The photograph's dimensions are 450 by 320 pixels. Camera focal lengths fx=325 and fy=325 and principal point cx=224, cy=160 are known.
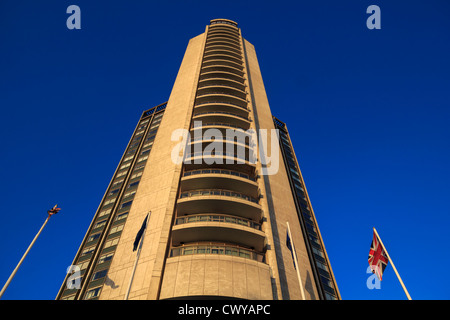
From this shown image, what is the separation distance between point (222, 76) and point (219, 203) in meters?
32.6

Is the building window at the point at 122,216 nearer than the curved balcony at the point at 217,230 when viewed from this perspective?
No

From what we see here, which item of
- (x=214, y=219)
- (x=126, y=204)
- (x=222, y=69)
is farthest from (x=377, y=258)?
(x=222, y=69)

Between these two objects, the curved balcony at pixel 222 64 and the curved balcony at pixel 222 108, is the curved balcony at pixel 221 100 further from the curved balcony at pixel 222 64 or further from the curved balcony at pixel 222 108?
the curved balcony at pixel 222 64

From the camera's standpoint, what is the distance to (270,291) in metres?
25.6

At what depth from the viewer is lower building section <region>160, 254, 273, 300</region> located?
24406 millimetres

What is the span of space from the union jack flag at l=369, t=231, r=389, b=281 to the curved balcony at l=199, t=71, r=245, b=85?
4220 centimetres

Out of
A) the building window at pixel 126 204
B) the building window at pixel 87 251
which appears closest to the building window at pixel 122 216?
the building window at pixel 126 204

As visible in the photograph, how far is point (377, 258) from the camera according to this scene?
71.1ft

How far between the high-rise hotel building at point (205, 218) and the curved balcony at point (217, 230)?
95 mm

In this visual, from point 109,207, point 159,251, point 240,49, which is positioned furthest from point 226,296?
point 240,49

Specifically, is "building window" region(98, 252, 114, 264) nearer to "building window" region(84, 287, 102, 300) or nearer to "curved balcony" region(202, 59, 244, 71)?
"building window" region(84, 287, 102, 300)

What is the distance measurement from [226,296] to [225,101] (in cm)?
3352

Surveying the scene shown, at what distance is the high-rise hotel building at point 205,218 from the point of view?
2611 centimetres

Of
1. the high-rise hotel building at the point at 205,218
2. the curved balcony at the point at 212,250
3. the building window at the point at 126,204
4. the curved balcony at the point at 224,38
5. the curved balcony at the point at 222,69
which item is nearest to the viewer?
the high-rise hotel building at the point at 205,218
